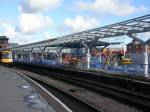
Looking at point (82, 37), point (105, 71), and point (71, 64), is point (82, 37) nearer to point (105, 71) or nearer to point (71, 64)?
point (71, 64)

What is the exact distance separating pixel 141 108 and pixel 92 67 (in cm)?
2859

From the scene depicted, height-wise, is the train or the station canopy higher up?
the station canopy

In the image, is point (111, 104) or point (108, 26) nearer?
point (111, 104)

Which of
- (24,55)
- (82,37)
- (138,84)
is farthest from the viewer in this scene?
(24,55)

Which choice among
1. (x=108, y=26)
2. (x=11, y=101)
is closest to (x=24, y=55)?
(x=108, y=26)

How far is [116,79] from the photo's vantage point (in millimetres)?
28781

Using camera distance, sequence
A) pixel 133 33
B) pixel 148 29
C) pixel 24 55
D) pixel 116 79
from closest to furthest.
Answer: pixel 116 79 → pixel 148 29 → pixel 133 33 → pixel 24 55

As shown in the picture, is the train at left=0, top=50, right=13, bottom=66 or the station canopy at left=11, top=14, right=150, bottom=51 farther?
the train at left=0, top=50, right=13, bottom=66

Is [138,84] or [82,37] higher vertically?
[82,37]

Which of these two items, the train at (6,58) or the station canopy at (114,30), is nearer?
the station canopy at (114,30)

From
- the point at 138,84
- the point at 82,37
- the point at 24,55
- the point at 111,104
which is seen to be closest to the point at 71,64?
the point at 82,37

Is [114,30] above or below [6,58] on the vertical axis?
above

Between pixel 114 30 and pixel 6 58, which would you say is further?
pixel 6 58

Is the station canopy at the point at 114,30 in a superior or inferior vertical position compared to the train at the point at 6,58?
superior
